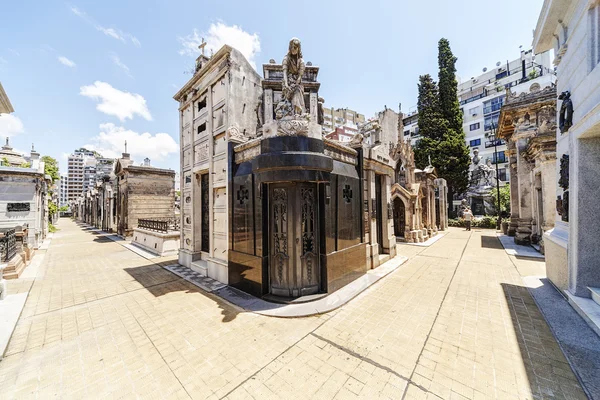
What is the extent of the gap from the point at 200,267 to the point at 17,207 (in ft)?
42.6

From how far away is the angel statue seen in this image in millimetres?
6109

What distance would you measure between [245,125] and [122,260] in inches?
378

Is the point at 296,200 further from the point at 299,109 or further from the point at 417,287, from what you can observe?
the point at 417,287

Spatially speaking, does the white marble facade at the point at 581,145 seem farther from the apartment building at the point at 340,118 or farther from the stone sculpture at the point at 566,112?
the apartment building at the point at 340,118

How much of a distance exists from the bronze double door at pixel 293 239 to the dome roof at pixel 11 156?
23.1m

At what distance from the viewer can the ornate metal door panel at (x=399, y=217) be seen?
16.0 m

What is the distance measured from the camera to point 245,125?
26.0ft

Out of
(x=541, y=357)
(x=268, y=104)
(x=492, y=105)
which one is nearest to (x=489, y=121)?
(x=492, y=105)

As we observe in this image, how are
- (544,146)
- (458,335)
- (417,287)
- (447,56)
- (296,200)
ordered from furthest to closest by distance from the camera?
1. (447,56)
2. (544,146)
3. (417,287)
4. (296,200)
5. (458,335)

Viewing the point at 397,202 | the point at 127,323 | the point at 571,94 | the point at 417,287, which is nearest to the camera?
the point at 127,323

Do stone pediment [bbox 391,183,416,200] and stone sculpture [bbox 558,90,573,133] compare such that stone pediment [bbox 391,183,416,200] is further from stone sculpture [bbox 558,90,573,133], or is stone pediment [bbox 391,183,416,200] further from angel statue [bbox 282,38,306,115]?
angel statue [bbox 282,38,306,115]

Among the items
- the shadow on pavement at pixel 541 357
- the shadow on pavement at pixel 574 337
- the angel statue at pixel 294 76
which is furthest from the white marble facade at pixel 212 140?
the shadow on pavement at pixel 574 337

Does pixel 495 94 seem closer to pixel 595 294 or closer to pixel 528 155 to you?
pixel 528 155

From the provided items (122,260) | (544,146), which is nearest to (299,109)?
(122,260)
